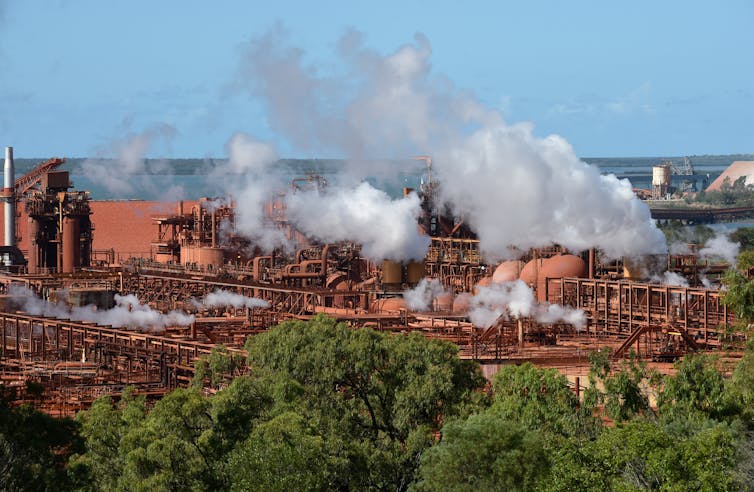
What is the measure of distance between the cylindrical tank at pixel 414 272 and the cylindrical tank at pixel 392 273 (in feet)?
1.11

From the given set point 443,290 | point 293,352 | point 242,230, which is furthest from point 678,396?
point 242,230

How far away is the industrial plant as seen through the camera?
53.0 m

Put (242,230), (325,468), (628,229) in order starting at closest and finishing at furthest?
(325,468)
(628,229)
(242,230)

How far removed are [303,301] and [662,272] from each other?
14.7 m

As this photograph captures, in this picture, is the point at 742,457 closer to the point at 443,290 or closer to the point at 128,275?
the point at 443,290

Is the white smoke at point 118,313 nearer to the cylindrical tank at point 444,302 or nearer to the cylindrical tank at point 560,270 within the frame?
the cylindrical tank at point 444,302

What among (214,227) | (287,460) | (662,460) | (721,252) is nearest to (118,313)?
(214,227)

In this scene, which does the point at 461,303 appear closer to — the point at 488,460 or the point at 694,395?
the point at 694,395

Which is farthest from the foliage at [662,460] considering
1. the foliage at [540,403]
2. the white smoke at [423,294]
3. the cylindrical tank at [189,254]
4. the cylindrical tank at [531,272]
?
the cylindrical tank at [189,254]

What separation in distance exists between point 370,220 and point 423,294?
245 inches

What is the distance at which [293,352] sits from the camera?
38.6 m

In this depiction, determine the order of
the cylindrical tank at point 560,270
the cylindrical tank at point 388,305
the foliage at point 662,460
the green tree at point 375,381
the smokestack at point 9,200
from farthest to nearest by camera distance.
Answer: the smokestack at point 9,200 < the cylindrical tank at point 388,305 < the cylindrical tank at point 560,270 < the green tree at point 375,381 < the foliage at point 662,460

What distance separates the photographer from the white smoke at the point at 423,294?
68.8m

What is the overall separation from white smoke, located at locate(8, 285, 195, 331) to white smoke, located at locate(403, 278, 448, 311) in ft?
29.5
